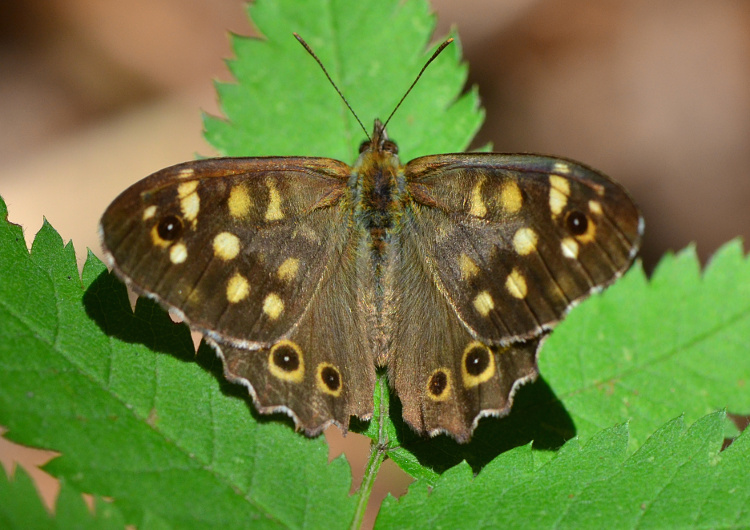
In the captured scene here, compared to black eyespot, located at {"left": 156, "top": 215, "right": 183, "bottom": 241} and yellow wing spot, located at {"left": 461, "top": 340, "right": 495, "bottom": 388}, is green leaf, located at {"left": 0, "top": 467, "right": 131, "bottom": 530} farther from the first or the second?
yellow wing spot, located at {"left": 461, "top": 340, "right": 495, "bottom": 388}

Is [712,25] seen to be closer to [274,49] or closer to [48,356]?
[274,49]

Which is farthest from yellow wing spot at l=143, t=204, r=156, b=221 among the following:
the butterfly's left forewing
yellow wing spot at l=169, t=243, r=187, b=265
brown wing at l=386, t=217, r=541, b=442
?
brown wing at l=386, t=217, r=541, b=442

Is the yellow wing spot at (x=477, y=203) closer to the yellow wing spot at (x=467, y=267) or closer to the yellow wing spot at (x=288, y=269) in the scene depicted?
the yellow wing spot at (x=467, y=267)

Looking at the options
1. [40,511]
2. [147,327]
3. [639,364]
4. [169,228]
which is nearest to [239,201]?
[169,228]

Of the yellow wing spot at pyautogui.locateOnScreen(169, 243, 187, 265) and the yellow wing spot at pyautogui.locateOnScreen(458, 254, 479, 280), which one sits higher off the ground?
the yellow wing spot at pyautogui.locateOnScreen(169, 243, 187, 265)

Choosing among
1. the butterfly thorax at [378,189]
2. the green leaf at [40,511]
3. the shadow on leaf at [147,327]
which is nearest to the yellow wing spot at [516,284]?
the butterfly thorax at [378,189]

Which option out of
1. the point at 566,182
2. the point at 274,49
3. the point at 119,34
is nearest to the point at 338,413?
the point at 566,182
